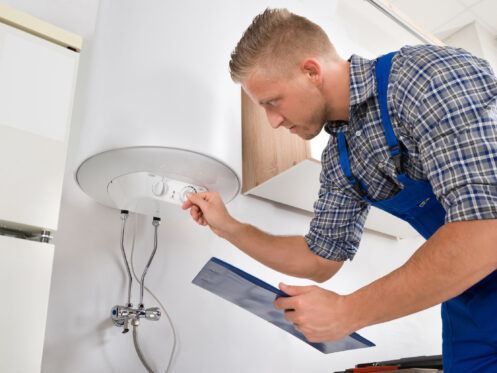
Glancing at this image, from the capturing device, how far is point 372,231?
2.15 metres

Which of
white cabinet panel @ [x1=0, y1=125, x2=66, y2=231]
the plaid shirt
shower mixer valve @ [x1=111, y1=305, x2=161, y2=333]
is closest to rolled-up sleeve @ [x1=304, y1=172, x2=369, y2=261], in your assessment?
the plaid shirt

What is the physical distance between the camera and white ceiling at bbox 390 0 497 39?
262 cm

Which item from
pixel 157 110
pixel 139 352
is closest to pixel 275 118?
pixel 157 110

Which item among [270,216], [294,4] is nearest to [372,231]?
[270,216]

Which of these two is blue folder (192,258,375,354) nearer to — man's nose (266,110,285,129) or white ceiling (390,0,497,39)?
man's nose (266,110,285,129)

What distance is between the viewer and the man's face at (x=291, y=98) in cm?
99

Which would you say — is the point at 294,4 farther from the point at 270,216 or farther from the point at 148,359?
the point at 148,359

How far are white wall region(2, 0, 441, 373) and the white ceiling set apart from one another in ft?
3.34

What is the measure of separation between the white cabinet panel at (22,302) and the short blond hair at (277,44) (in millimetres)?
548

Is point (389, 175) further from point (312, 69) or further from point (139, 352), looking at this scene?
point (139, 352)

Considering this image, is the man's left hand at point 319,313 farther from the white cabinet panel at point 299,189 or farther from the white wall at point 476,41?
the white wall at point 476,41

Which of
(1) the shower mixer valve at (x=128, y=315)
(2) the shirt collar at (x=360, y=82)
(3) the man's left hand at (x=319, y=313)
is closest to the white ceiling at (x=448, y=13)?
(2) the shirt collar at (x=360, y=82)

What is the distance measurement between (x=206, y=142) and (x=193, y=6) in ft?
1.25

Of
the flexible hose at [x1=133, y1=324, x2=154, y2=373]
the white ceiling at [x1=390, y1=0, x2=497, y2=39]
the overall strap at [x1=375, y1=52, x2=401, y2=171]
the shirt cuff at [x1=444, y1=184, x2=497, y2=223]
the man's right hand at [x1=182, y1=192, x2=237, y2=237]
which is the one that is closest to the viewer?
the shirt cuff at [x1=444, y1=184, x2=497, y2=223]
